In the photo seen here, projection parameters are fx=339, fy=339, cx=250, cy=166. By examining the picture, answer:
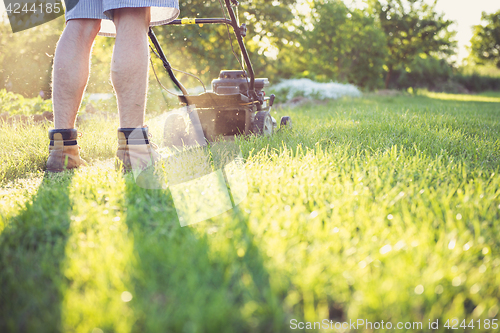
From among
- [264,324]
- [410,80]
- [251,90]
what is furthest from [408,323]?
[410,80]

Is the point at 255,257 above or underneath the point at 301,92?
above

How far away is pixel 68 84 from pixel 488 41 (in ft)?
137

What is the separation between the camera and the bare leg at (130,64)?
5.80 feet

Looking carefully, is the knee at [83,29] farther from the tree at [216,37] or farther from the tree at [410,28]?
the tree at [410,28]

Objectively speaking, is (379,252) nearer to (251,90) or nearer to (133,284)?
(133,284)

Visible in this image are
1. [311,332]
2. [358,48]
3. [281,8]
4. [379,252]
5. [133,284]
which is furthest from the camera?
[358,48]

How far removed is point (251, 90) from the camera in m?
3.00

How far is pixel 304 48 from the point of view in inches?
578

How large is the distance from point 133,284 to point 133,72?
1.28m

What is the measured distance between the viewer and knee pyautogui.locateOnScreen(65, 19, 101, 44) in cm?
187

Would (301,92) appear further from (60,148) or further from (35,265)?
(35,265)

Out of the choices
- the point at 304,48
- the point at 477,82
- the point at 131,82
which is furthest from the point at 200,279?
the point at 477,82

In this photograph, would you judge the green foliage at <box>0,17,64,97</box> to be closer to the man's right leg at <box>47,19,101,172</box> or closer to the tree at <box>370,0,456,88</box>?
the man's right leg at <box>47,19,101,172</box>

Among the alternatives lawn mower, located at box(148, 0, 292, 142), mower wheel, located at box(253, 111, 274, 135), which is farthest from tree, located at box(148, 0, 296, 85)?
mower wheel, located at box(253, 111, 274, 135)
